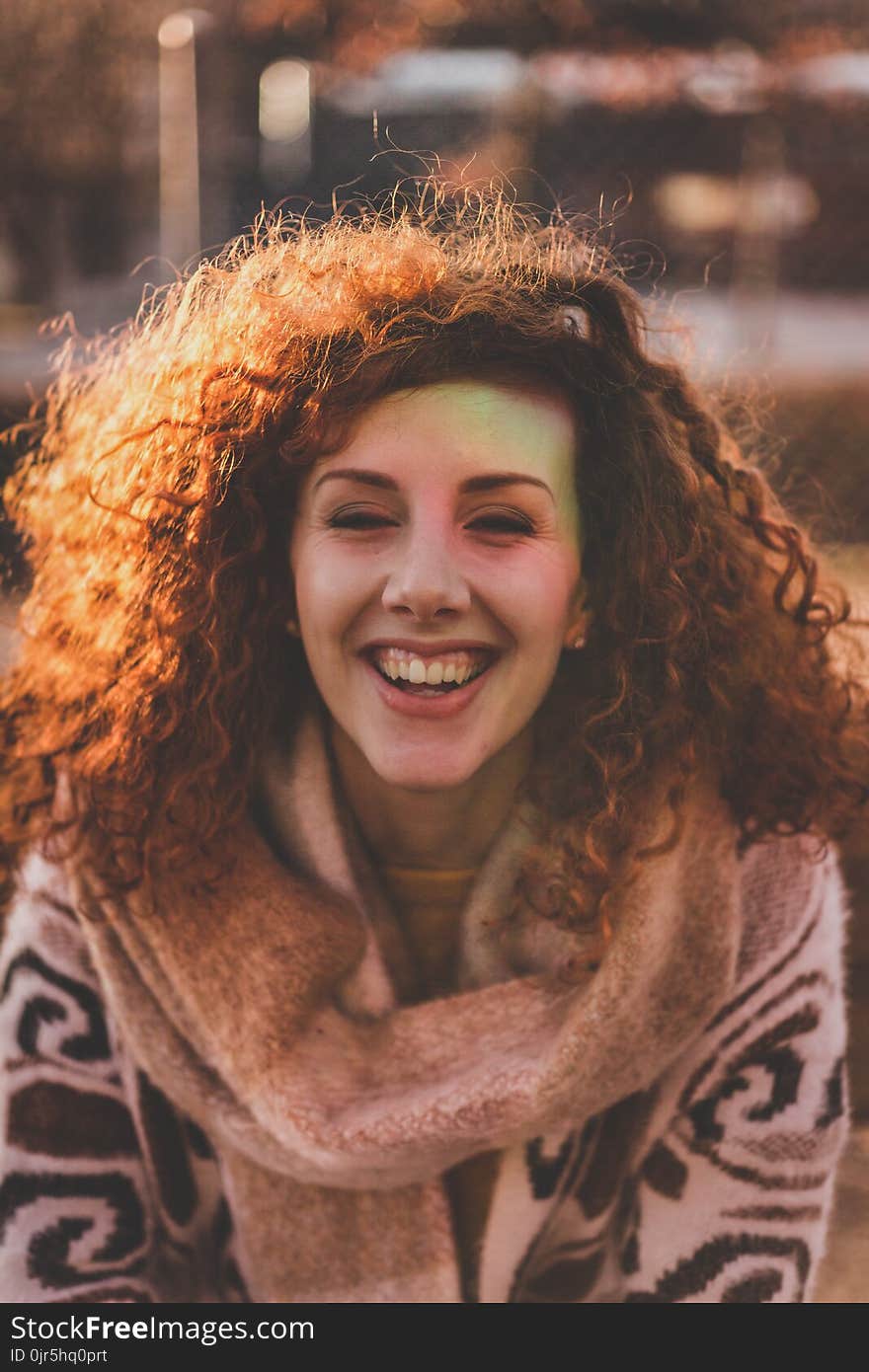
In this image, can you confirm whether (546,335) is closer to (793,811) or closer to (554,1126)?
(793,811)

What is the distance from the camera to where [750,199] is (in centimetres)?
255

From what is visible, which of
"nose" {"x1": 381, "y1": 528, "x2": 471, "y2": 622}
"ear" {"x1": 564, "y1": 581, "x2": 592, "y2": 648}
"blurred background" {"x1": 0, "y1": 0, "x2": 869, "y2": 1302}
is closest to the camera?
"nose" {"x1": 381, "y1": 528, "x2": 471, "y2": 622}

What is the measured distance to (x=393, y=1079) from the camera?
1140 mm

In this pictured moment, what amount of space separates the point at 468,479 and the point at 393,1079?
553mm

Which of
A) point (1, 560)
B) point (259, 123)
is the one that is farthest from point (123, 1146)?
point (259, 123)

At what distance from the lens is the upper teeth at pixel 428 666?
3.52ft

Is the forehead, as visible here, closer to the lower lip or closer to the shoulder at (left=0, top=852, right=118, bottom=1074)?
the lower lip

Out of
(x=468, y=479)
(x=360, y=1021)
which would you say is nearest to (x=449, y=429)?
(x=468, y=479)

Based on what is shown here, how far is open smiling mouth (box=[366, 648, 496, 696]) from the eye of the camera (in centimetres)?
107

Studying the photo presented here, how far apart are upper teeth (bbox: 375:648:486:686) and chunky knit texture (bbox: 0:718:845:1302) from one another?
17cm

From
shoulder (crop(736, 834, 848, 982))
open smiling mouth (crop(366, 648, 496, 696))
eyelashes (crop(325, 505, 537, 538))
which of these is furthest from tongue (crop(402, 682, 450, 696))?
shoulder (crop(736, 834, 848, 982))

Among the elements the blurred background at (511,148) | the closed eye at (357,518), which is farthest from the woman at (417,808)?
the blurred background at (511,148)

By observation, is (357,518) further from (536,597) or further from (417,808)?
(417,808)

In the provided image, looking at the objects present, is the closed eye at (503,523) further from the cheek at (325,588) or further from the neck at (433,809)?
the neck at (433,809)
